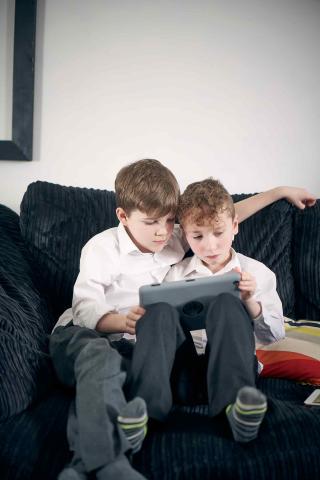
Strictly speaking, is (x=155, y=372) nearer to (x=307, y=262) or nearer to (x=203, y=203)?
(x=203, y=203)

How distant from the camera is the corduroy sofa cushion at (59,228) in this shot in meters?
1.64

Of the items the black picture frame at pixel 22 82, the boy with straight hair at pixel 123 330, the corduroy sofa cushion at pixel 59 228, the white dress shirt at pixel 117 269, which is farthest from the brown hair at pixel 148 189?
the black picture frame at pixel 22 82

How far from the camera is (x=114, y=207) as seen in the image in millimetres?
1752

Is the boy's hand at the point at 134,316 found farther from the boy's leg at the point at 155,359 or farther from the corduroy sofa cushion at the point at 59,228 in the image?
the corduroy sofa cushion at the point at 59,228

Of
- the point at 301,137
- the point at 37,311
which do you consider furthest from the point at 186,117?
the point at 37,311

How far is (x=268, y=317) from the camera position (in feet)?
4.40

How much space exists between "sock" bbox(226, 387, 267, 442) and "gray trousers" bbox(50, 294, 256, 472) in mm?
53

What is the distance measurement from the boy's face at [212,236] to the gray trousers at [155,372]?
245 millimetres

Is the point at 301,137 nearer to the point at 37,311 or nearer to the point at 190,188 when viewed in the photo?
the point at 190,188

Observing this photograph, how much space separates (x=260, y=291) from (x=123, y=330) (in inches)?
17.2

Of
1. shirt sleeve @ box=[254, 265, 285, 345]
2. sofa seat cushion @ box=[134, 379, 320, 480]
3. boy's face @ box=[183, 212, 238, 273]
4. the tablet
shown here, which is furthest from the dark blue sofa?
boy's face @ box=[183, 212, 238, 273]

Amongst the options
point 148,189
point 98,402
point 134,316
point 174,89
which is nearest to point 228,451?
point 98,402

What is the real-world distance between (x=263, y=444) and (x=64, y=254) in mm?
947

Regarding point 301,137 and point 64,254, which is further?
point 301,137
